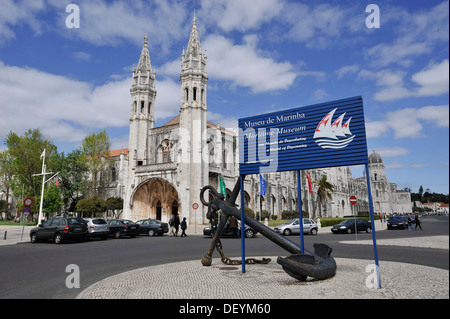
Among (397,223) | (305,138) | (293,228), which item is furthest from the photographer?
(397,223)

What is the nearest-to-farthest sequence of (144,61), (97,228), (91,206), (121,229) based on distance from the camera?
(97,228) → (121,229) → (91,206) → (144,61)

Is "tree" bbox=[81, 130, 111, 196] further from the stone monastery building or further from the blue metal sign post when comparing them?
the blue metal sign post

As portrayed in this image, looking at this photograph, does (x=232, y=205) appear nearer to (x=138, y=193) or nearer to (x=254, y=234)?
(x=254, y=234)

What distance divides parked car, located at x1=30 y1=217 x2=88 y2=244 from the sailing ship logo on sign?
15.1m

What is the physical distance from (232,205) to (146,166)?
31.5 meters

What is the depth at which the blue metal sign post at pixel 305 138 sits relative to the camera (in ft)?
22.7

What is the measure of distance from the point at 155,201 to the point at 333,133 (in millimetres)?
35208

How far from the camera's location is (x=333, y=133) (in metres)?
7.20

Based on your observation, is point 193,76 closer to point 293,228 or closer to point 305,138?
point 293,228

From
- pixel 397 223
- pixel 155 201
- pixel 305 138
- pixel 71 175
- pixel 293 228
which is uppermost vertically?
pixel 71 175

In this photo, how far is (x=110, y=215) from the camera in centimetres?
4566

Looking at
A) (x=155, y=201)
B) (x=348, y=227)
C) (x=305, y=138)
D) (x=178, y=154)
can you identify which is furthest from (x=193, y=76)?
(x=305, y=138)
